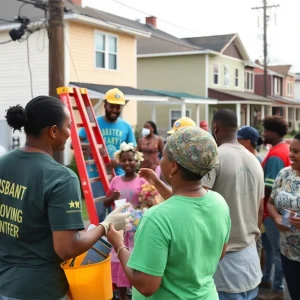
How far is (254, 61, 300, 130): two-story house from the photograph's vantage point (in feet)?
146

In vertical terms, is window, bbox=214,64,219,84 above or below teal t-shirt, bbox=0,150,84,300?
above

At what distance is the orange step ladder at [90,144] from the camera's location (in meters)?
5.21

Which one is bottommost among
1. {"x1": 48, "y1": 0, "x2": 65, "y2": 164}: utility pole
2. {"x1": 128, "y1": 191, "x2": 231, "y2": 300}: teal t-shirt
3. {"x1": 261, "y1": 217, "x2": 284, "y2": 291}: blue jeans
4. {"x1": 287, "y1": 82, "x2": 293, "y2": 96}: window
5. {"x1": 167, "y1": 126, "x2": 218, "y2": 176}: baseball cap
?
{"x1": 261, "y1": 217, "x2": 284, "y2": 291}: blue jeans

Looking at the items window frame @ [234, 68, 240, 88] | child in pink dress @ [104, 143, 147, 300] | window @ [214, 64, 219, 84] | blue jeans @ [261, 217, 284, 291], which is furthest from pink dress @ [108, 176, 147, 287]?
window frame @ [234, 68, 240, 88]

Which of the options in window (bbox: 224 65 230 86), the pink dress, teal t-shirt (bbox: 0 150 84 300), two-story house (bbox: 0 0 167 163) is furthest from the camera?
window (bbox: 224 65 230 86)

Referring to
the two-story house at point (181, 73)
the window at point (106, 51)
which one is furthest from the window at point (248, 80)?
the window at point (106, 51)

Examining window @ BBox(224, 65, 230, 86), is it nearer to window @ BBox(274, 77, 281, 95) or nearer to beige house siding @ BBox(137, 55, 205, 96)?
beige house siding @ BBox(137, 55, 205, 96)

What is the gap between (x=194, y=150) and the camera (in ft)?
6.66

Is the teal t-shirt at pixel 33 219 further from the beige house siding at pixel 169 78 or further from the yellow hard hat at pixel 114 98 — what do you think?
the beige house siding at pixel 169 78

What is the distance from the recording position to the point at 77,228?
2201 mm

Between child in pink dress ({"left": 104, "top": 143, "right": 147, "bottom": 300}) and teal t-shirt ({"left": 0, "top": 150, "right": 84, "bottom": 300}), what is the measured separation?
97.6 inches

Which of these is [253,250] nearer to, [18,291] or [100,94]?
[18,291]

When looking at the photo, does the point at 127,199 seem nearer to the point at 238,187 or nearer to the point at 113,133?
the point at 113,133

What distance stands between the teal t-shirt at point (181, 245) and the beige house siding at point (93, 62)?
51.6 ft
